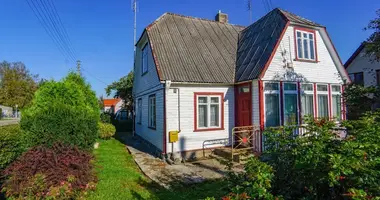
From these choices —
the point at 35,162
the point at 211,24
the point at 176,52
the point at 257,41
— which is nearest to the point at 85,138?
the point at 35,162

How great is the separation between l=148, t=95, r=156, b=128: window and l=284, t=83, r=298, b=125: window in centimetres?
619

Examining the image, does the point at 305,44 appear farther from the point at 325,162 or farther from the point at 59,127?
the point at 59,127

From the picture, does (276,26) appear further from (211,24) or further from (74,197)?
(74,197)

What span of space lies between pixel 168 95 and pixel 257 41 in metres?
5.44

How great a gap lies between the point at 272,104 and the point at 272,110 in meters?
0.26

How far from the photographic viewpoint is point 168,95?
9570mm

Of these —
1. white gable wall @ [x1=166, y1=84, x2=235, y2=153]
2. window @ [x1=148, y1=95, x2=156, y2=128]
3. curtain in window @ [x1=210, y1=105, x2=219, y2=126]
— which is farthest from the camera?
window @ [x1=148, y1=95, x2=156, y2=128]

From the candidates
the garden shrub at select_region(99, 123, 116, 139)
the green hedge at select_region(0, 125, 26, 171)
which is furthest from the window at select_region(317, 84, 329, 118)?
the garden shrub at select_region(99, 123, 116, 139)

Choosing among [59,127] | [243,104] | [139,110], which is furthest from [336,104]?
[59,127]

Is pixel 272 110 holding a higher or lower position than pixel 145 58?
lower

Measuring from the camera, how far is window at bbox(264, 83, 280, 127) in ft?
32.4

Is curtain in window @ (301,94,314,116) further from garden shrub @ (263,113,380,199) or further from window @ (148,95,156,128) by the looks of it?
garden shrub @ (263,113,380,199)

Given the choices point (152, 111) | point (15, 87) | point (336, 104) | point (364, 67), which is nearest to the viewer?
point (152, 111)

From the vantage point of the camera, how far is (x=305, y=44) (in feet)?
36.2
